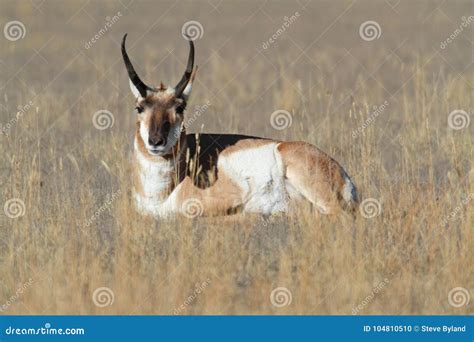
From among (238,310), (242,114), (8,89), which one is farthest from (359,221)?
(8,89)

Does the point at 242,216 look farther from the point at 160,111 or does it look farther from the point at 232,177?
the point at 160,111

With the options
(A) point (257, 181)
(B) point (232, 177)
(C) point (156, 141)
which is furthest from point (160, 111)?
(A) point (257, 181)

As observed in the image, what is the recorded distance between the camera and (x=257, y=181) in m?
9.50

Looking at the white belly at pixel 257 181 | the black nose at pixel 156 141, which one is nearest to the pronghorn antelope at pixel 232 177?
the white belly at pixel 257 181

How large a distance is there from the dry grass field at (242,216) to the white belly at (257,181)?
0.49 feet

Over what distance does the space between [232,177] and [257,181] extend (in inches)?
8.3

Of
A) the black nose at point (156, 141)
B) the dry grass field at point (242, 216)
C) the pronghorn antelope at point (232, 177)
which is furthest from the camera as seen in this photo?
the pronghorn antelope at point (232, 177)

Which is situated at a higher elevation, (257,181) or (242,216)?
(257,181)

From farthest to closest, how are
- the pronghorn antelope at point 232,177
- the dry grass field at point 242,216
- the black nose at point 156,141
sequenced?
the pronghorn antelope at point 232,177 → the black nose at point 156,141 → the dry grass field at point 242,216

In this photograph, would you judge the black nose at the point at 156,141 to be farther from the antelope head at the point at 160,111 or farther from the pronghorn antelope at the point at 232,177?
the pronghorn antelope at the point at 232,177

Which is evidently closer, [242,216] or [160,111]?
[160,111]

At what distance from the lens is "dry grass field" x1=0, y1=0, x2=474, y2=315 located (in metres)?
7.62

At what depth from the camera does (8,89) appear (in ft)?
57.2

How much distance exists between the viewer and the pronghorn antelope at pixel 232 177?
371 inches
